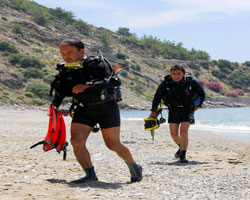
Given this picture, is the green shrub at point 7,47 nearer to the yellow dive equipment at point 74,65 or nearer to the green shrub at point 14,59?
the green shrub at point 14,59

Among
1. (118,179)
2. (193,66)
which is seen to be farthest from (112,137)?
(193,66)

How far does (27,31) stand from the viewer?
3391 inches

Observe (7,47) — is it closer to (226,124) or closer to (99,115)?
(226,124)

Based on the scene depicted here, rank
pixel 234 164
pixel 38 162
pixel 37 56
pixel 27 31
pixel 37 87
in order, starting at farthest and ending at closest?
1. pixel 27 31
2. pixel 37 56
3. pixel 37 87
4. pixel 234 164
5. pixel 38 162

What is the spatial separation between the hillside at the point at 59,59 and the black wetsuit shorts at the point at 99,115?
16.5 m

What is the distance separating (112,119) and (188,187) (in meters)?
1.22

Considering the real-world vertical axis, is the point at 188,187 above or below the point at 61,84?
below

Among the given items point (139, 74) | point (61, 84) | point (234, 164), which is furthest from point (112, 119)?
point (139, 74)

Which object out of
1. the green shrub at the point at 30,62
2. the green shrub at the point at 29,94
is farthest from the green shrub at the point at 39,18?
the green shrub at the point at 29,94

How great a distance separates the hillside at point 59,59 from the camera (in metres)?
59.9

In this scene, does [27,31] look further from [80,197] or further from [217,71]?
[80,197]

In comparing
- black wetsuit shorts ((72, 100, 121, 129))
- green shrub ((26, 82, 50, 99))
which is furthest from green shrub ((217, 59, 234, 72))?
black wetsuit shorts ((72, 100, 121, 129))

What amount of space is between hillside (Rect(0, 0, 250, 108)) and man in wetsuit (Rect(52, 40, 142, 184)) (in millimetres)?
16500

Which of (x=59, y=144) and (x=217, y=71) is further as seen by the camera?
(x=217, y=71)
